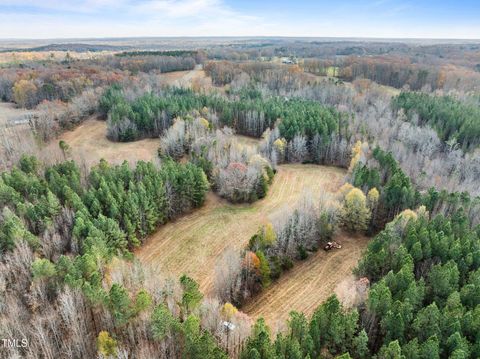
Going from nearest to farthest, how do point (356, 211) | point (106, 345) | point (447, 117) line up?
point (106, 345)
point (356, 211)
point (447, 117)

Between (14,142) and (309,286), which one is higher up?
(14,142)

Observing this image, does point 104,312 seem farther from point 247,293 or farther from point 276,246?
point 276,246

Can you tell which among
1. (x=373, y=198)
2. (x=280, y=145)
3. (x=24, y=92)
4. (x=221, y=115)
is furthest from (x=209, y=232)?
(x=24, y=92)

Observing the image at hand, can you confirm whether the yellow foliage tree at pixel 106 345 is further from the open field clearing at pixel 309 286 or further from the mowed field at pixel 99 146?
the mowed field at pixel 99 146

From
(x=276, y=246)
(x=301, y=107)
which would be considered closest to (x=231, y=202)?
(x=276, y=246)

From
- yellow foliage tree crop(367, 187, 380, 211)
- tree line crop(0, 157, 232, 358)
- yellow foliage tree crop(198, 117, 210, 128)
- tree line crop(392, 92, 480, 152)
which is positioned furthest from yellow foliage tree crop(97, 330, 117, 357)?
tree line crop(392, 92, 480, 152)

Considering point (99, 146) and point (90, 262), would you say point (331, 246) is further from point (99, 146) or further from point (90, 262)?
point (99, 146)
